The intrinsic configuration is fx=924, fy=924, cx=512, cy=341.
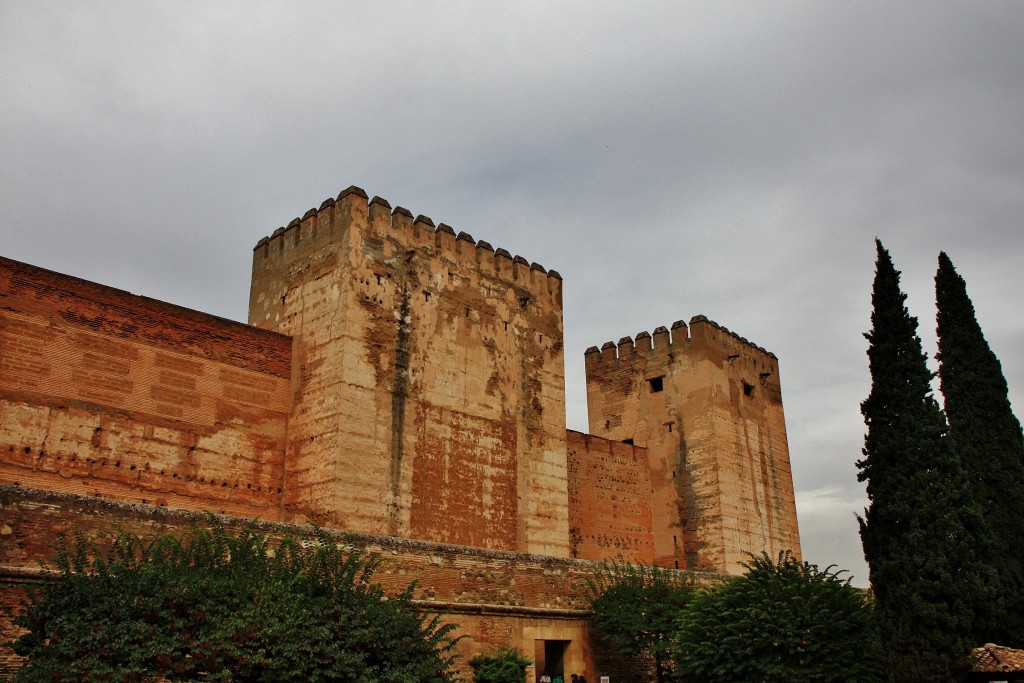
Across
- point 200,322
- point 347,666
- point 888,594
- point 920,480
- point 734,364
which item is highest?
point 734,364

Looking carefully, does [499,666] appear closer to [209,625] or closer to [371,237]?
[209,625]

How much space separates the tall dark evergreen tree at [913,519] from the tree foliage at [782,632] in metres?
0.61

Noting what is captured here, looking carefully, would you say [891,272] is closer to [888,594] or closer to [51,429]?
[888,594]

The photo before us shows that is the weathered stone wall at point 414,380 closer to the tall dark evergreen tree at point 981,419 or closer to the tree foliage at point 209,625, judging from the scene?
the tree foliage at point 209,625

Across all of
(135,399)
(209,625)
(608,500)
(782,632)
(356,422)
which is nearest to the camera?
(209,625)

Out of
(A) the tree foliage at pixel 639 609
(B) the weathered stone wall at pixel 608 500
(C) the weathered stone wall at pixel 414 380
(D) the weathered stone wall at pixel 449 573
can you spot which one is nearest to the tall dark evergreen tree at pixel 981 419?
(A) the tree foliage at pixel 639 609

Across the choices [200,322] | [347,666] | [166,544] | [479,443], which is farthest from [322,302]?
[347,666]

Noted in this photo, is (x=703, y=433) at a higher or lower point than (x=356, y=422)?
higher

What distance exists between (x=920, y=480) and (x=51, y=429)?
13283 mm

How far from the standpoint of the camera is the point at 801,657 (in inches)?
483

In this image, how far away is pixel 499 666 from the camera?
1373 cm

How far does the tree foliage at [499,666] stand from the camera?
13.5 m

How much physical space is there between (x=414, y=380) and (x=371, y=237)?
114 inches

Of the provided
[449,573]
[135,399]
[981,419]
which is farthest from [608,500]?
[135,399]
